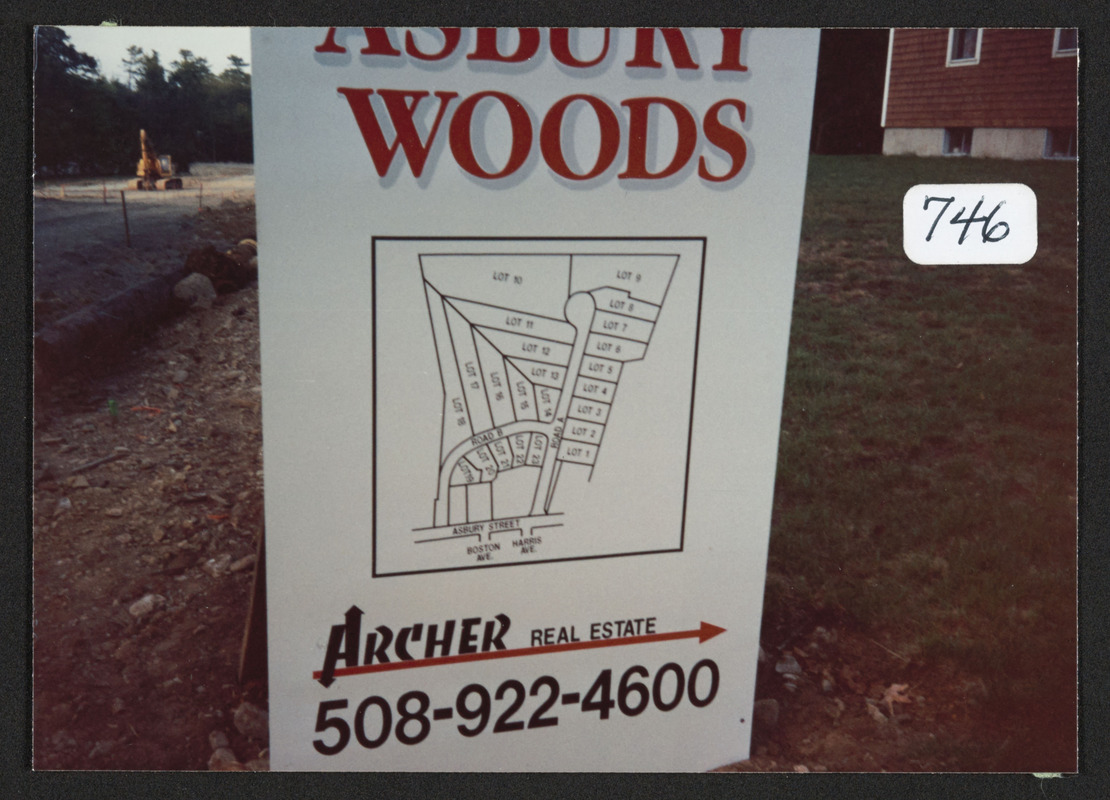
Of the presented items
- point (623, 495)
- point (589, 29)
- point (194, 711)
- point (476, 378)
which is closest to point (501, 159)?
point (589, 29)

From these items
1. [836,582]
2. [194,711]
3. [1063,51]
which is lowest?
[194,711]

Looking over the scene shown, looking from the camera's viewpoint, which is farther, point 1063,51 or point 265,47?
point 1063,51

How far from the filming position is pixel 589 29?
1682mm

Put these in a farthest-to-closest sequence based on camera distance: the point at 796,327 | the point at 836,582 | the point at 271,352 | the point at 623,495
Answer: the point at 796,327, the point at 836,582, the point at 623,495, the point at 271,352

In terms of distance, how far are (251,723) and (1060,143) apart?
247cm

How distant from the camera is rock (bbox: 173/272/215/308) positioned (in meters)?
A: 2.23

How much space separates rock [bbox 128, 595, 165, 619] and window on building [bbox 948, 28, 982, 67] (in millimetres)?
2377

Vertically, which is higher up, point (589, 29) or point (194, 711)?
A: point (589, 29)

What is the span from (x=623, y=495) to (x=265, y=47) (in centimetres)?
117

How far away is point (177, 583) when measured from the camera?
2.18m

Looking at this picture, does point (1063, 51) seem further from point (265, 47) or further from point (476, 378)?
point (265, 47)

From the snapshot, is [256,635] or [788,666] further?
[788,666]

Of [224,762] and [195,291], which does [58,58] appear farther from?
[224,762]

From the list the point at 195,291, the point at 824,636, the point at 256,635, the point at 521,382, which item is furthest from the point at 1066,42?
the point at 256,635
